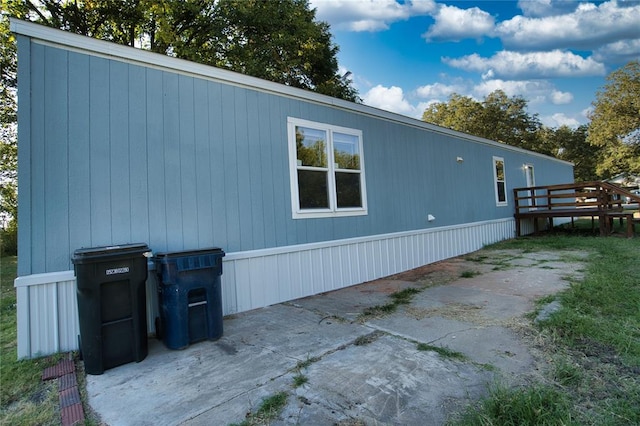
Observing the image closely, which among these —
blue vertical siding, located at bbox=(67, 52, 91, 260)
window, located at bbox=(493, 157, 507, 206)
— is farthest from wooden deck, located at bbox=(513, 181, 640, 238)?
blue vertical siding, located at bbox=(67, 52, 91, 260)

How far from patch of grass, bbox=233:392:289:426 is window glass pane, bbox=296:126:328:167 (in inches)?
131

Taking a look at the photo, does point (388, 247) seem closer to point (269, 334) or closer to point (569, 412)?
point (269, 334)

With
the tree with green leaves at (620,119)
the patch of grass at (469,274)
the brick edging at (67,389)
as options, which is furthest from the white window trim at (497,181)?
the tree with green leaves at (620,119)

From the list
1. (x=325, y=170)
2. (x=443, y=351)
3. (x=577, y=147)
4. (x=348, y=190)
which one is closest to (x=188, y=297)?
(x=443, y=351)

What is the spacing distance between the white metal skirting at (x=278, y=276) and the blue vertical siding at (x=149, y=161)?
0.16m

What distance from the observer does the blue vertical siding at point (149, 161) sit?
113 inches

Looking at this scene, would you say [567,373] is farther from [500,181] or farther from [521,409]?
[500,181]

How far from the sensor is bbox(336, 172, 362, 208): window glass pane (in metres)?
5.28

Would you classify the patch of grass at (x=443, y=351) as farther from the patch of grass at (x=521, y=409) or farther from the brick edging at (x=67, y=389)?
the brick edging at (x=67, y=389)

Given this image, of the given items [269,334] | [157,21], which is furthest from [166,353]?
[157,21]

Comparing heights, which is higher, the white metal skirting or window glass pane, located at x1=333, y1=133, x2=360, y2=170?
window glass pane, located at x1=333, y1=133, x2=360, y2=170

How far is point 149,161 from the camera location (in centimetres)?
345

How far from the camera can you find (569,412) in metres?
1.68

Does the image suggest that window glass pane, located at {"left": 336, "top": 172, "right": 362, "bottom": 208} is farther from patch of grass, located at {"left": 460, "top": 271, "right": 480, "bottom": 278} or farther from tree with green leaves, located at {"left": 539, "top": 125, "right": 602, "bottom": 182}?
tree with green leaves, located at {"left": 539, "top": 125, "right": 602, "bottom": 182}
